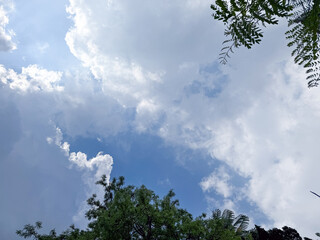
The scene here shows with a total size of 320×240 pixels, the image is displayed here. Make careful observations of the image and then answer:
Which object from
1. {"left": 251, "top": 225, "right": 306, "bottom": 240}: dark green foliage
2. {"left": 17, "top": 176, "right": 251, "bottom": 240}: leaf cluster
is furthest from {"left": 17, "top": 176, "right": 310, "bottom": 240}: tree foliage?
{"left": 251, "top": 225, "right": 306, "bottom": 240}: dark green foliage

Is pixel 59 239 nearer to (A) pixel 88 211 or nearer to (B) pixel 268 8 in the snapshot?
(A) pixel 88 211

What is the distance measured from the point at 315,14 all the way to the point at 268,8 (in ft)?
2.49

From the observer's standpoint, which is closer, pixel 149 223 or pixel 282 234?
pixel 149 223

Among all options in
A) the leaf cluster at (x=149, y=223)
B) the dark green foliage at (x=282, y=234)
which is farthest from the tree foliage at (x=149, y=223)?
the dark green foliage at (x=282, y=234)

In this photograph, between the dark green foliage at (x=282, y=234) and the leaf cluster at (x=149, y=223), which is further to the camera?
the dark green foliage at (x=282, y=234)

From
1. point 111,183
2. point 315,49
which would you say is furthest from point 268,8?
point 111,183

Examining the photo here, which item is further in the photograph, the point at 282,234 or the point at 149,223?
the point at 282,234

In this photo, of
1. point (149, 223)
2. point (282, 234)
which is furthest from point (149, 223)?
point (282, 234)

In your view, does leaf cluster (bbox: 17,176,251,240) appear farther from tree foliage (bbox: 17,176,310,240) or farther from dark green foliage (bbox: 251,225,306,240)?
dark green foliage (bbox: 251,225,306,240)

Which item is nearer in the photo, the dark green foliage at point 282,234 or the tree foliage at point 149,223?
the tree foliage at point 149,223

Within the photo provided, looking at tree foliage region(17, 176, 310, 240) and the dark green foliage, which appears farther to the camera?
the dark green foliage

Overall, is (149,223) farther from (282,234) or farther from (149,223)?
(282,234)

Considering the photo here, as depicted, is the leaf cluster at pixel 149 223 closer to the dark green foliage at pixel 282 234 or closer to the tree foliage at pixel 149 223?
the tree foliage at pixel 149 223

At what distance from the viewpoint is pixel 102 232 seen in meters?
9.70
